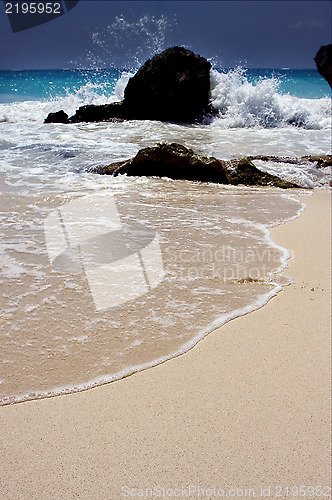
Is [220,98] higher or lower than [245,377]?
higher

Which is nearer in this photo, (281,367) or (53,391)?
(53,391)

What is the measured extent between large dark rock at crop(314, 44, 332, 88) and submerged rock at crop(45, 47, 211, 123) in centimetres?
823

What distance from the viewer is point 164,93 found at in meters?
12.8

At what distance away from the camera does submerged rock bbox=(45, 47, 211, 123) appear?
1250cm

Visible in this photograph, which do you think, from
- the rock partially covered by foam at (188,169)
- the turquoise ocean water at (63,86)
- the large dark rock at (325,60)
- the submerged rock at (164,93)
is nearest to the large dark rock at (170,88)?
the submerged rock at (164,93)

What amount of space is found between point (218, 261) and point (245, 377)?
1.27 metres

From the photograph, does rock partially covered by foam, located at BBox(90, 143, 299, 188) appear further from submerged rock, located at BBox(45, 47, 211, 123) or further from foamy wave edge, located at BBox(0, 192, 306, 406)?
submerged rock, located at BBox(45, 47, 211, 123)

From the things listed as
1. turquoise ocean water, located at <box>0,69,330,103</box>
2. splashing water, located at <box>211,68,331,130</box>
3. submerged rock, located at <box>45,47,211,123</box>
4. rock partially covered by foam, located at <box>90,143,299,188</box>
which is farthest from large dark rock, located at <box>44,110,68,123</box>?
rock partially covered by foam, located at <box>90,143,299,188</box>

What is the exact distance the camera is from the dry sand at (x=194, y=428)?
1417mm

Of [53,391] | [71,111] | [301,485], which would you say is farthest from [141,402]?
[71,111]

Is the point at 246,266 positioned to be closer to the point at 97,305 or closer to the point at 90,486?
the point at 97,305

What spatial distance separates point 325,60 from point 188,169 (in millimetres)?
2017

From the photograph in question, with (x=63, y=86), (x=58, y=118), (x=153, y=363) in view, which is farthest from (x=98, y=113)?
(x=63, y=86)

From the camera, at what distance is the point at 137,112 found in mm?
13234
